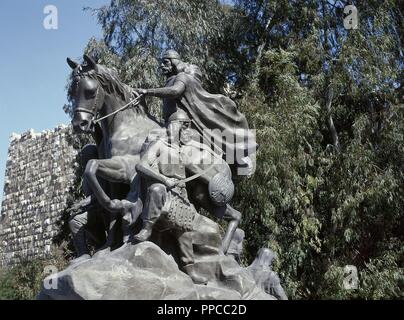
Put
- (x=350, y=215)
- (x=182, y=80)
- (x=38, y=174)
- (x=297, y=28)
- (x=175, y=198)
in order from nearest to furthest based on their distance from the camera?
(x=175, y=198) < (x=182, y=80) < (x=350, y=215) < (x=297, y=28) < (x=38, y=174)

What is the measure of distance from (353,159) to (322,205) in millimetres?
1360

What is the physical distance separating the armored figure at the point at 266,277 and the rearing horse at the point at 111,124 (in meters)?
A: 1.48

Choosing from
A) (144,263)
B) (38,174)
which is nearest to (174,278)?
(144,263)

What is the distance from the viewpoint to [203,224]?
6.50 metres

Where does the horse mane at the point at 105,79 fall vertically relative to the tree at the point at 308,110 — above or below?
above

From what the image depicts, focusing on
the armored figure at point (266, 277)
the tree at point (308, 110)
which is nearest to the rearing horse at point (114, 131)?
the armored figure at point (266, 277)

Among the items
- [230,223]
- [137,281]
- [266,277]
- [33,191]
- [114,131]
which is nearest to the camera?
[137,281]

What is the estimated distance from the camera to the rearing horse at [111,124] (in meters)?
6.37

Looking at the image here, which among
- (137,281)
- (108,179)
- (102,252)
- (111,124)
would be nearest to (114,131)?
(111,124)

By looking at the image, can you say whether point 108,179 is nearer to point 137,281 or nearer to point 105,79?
point 105,79

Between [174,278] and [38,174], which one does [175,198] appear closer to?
[174,278]

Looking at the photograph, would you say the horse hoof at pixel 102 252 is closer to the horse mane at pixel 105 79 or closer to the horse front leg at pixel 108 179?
the horse front leg at pixel 108 179

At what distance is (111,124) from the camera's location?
686cm

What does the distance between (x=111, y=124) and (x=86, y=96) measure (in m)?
0.42
